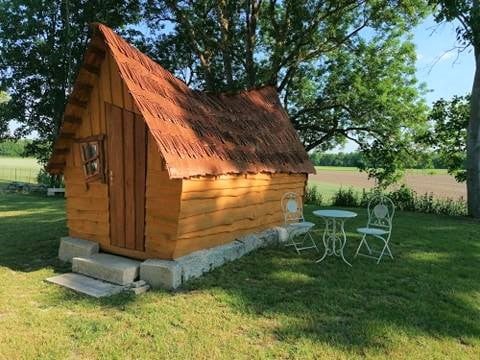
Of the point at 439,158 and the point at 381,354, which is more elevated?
the point at 439,158

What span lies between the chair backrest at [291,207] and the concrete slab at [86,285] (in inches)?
156

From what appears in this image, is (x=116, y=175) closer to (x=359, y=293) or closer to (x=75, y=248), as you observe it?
(x=75, y=248)

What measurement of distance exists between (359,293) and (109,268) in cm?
371

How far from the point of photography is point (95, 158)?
731 cm

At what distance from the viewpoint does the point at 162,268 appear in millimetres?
6043

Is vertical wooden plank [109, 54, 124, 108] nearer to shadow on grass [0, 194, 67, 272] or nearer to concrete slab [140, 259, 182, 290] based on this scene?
concrete slab [140, 259, 182, 290]

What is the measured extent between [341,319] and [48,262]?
5.23 metres

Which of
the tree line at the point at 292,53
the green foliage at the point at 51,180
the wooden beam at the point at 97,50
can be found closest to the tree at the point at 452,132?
the tree line at the point at 292,53

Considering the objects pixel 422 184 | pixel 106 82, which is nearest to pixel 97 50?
pixel 106 82

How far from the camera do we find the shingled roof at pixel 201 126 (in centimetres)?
615

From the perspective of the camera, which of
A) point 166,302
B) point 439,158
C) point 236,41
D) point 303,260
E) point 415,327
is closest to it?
point 415,327

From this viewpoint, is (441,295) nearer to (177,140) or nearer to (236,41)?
(177,140)

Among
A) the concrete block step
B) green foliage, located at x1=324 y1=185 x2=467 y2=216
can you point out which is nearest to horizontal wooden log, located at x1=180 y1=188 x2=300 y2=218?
the concrete block step

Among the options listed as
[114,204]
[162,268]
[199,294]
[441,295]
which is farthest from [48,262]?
[441,295]
